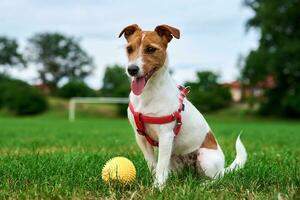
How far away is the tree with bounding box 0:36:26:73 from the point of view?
8900cm

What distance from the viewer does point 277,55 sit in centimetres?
4253

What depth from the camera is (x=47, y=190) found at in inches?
154

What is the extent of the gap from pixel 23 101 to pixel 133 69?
2024 inches

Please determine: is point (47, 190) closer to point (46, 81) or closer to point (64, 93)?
point (64, 93)

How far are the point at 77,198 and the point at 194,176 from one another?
5.11 ft

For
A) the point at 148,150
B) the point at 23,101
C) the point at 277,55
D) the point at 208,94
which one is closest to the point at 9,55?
the point at 23,101

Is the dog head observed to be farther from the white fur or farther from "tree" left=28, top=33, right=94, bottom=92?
"tree" left=28, top=33, right=94, bottom=92

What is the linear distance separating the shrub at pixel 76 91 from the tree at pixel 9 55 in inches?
846

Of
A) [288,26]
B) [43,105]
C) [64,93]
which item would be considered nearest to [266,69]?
[288,26]

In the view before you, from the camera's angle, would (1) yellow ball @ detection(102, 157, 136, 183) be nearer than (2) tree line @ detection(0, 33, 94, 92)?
Yes

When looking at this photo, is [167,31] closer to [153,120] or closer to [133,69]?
[133,69]

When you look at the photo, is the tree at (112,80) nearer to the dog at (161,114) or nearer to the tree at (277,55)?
the tree at (277,55)

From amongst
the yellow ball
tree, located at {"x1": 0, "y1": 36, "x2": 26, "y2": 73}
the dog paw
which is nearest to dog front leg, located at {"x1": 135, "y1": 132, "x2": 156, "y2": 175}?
the yellow ball

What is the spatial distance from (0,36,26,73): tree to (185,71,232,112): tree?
35.5m
